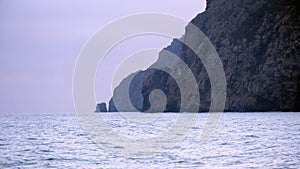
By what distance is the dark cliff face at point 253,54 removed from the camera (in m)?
130

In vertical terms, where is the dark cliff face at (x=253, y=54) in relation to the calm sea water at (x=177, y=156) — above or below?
above

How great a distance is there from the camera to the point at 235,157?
32188 millimetres

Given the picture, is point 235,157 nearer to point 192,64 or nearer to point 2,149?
point 2,149

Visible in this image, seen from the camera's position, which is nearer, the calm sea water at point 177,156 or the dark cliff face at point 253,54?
the calm sea water at point 177,156

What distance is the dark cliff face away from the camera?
428ft

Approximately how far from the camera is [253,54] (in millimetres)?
143500

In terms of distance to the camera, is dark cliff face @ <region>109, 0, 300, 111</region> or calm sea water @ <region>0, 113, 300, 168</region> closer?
Result: calm sea water @ <region>0, 113, 300, 168</region>

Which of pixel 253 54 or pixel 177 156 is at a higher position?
pixel 253 54

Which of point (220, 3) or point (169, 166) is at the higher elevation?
point (220, 3)

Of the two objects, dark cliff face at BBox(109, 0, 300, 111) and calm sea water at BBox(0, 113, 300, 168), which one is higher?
dark cliff face at BBox(109, 0, 300, 111)

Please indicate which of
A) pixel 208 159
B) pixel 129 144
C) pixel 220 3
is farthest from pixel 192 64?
pixel 208 159

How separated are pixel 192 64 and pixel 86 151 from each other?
422 ft

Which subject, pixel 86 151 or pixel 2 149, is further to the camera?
pixel 2 149

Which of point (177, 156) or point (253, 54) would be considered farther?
point (253, 54)
